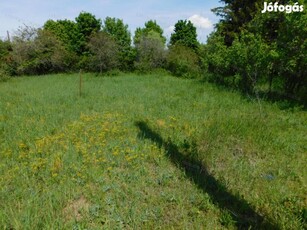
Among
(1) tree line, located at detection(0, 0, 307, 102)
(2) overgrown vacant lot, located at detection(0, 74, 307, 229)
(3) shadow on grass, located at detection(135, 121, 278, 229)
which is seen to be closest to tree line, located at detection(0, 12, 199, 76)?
(1) tree line, located at detection(0, 0, 307, 102)

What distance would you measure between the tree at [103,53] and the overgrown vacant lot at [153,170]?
16028 mm

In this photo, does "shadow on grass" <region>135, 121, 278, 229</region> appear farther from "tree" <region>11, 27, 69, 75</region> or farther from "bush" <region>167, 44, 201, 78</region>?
"tree" <region>11, 27, 69, 75</region>

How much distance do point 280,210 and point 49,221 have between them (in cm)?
274

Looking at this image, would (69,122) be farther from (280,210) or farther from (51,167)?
(280,210)

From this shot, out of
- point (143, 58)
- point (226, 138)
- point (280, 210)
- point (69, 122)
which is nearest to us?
point (280, 210)

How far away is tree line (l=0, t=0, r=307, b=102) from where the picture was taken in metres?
8.84

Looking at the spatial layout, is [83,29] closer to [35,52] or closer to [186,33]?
[35,52]

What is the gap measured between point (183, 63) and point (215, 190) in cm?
1808

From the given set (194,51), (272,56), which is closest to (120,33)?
(194,51)

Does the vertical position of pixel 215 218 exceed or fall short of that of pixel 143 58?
it falls short

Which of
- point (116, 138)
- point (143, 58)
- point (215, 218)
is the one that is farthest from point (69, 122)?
point (143, 58)

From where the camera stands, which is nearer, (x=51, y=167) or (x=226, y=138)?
(x=51, y=167)

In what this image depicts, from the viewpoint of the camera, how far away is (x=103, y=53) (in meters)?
22.5

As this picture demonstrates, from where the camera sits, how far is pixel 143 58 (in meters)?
24.0
